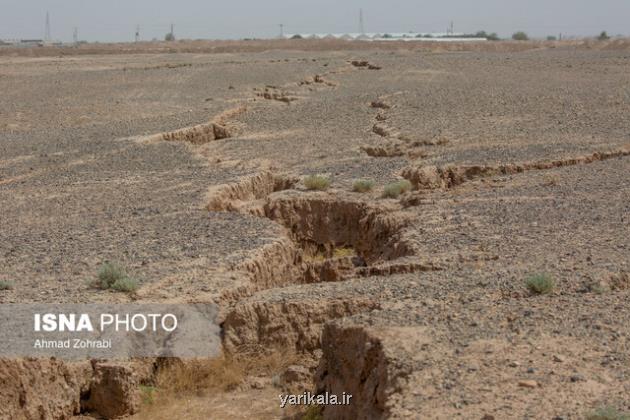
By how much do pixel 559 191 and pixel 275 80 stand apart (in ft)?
70.9

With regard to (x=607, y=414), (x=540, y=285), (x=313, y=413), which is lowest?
(x=313, y=413)

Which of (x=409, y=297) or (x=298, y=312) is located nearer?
(x=409, y=297)

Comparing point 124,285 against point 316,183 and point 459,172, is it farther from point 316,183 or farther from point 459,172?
point 459,172

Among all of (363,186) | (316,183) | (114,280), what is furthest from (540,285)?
(316,183)

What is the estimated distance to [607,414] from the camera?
17.3 feet

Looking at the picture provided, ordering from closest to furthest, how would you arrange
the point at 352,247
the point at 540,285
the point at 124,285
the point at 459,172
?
the point at 540,285, the point at 124,285, the point at 352,247, the point at 459,172

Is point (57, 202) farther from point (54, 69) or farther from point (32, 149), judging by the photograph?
point (54, 69)

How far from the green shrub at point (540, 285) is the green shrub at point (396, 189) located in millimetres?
5128

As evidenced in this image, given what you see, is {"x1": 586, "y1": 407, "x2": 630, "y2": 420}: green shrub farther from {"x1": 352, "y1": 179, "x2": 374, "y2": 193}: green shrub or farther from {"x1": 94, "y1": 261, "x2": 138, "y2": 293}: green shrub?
{"x1": 352, "y1": 179, "x2": 374, "y2": 193}: green shrub

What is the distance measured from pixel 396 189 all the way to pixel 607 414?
7905mm

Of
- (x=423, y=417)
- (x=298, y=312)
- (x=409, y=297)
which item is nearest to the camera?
(x=423, y=417)

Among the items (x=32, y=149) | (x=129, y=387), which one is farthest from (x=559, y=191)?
(x=32, y=149)

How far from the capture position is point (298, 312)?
860 cm

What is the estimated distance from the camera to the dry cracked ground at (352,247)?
21.7 ft
